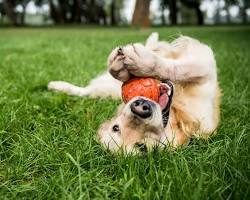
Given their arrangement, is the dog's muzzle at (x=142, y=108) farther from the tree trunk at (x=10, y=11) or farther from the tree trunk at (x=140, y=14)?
the tree trunk at (x=10, y=11)

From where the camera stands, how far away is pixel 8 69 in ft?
23.1

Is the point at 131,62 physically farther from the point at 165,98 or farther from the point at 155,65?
the point at 165,98

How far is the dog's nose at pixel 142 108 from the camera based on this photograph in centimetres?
291

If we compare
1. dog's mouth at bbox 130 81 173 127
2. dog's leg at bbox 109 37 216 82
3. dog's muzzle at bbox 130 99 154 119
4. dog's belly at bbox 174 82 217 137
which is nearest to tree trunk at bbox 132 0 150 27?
dog's leg at bbox 109 37 216 82

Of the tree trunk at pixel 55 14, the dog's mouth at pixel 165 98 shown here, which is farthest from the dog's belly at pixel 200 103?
the tree trunk at pixel 55 14

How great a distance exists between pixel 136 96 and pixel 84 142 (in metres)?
0.51

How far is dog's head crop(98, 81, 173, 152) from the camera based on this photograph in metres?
2.94

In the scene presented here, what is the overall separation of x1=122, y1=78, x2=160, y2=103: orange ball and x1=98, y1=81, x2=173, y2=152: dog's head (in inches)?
7.2

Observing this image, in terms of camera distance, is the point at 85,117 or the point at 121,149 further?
the point at 85,117

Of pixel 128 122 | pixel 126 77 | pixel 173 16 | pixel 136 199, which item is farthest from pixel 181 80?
pixel 173 16

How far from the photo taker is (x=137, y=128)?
9.92ft

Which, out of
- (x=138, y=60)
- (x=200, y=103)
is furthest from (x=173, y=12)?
(x=138, y=60)

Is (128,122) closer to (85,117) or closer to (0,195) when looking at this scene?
(0,195)

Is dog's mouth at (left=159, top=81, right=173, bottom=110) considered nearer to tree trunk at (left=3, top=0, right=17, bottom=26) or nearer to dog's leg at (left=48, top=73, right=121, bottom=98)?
dog's leg at (left=48, top=73, right=121, bottom=98)
